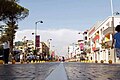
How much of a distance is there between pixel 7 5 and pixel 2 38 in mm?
44160

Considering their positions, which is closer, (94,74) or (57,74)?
(57,74)

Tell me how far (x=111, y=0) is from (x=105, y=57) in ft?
94.6

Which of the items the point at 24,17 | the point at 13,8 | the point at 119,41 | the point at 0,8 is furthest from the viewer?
the point at 24,17

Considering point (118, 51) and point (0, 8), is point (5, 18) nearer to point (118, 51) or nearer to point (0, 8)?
point (0, 8)

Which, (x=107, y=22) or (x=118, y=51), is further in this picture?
(x=107, y=22)

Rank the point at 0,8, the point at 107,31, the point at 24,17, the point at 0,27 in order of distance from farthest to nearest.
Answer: the point at 107,31, the point at 24,17, the point at 0,27, the point at 0,8

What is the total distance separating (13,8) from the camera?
42.8 m

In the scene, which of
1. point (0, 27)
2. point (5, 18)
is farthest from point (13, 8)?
point (0, 27)

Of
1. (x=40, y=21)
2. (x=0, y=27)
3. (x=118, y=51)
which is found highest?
(x=40, y=21)

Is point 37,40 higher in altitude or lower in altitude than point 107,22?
lower

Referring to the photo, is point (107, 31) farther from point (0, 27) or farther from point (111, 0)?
point (0, 27)

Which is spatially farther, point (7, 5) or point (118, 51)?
point (7, 5)

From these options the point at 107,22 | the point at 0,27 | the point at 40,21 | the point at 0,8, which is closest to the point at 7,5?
the point at 0,8

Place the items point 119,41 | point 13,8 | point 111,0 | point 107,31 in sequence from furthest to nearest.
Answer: point 107,31, point 111,0, point 13,8, point 119,41
